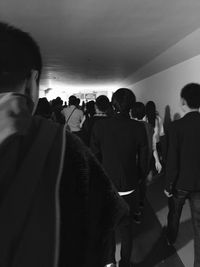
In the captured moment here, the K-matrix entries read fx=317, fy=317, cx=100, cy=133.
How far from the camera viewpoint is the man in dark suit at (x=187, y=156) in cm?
261

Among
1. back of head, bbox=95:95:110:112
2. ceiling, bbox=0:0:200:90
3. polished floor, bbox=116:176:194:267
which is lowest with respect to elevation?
polished floor, bbox=116:176:194:267

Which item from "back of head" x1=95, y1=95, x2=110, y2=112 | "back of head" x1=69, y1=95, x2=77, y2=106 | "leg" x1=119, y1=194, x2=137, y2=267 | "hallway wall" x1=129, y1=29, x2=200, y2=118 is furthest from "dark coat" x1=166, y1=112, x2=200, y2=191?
"back of head" x1=69, y1=95, x2=77, y2=106

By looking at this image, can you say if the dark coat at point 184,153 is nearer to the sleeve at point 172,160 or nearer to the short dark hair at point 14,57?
the sleeve at point 172,160

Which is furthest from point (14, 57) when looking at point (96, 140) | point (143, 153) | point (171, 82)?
point (171, 82)

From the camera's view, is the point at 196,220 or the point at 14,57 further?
the point at 196,220

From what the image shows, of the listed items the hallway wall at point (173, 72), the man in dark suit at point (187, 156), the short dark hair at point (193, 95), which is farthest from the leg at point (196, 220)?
the hallway wall at point (173, 72)

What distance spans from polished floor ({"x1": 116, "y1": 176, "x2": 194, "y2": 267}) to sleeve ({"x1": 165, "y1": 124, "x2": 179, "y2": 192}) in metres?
0.72

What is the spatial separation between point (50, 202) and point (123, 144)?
72.5 inches

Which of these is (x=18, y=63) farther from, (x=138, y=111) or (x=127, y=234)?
(x=138, y=111)

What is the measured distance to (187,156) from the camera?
267cm

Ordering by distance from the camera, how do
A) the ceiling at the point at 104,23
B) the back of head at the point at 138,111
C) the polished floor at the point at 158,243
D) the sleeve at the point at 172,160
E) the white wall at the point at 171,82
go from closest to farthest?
1. the sleeve at the point at 172,160
2. the polished floor at the point at 158,243
3. the ceiling at the point at 104,23
4. the back of head at the point at 138,111
5. the white wall at the point at 171,82

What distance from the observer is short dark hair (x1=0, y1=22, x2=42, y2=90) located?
802 millimetres

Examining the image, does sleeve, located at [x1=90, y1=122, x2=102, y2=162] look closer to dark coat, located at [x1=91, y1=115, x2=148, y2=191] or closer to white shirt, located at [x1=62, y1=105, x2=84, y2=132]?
dark coat, located at [x1=91, y1=115, x2=148, y2=191]

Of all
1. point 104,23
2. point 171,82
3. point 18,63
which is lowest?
point 18,63
